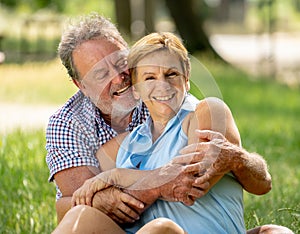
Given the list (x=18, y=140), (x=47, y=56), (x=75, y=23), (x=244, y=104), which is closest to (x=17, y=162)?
(x=18, y=140)

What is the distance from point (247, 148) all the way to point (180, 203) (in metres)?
4.24

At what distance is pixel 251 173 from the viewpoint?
378cm

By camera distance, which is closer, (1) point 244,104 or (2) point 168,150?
(2) point 168,150

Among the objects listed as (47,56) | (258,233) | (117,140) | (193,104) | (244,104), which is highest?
(193,104)

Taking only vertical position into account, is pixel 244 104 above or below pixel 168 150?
below

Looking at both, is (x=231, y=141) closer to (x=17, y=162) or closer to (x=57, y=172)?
(x=57, y=172)

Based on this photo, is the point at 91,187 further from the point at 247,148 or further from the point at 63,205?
the point at 247,148

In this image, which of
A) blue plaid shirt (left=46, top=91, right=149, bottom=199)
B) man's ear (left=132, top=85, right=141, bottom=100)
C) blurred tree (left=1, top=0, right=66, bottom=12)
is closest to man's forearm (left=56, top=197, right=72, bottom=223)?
blue plaid shirt (left=46, top=91, right=149, bottom=199)

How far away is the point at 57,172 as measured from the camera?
167 inches

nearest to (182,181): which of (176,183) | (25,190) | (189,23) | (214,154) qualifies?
(176,183)

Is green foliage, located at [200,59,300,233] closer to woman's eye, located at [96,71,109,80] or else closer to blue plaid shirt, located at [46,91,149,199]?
blue plaid shirt, located at [46,91,149,199]

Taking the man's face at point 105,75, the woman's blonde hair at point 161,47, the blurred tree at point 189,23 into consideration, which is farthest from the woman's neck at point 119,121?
the blurred tree at point 189,23

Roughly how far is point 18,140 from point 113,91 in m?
3.54

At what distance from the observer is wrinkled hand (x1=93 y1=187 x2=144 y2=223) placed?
12.5 feet
